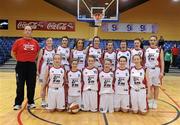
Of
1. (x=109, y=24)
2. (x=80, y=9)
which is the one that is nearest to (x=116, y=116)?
(x=80, y=9)

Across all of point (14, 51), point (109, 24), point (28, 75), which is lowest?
point (28, 75)

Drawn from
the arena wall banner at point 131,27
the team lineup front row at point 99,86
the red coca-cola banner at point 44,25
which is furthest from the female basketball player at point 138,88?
the red coca-cola banner at point 44,25

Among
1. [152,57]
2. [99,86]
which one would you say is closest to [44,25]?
[152,57]

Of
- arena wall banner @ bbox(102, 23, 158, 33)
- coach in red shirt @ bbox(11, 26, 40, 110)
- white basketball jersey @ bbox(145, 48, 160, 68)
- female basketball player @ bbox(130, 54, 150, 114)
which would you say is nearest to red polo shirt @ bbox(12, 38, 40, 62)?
coach in red shirt @ bbox(11, 26, 40, 110)

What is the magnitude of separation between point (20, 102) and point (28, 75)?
60 cm

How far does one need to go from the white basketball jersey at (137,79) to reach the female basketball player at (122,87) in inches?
4.2

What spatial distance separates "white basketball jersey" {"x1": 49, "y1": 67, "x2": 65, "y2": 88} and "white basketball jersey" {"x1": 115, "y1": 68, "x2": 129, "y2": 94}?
112 centimetres

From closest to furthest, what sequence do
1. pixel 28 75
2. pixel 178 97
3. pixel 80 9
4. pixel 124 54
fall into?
pixel 28 75, pixel 124 54, pixel 178 97, pixel 80 9

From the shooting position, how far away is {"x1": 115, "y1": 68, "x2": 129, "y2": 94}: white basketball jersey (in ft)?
22.5

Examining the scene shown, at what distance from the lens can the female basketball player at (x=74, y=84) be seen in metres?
6.85

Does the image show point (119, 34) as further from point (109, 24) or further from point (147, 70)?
point (147, 70)

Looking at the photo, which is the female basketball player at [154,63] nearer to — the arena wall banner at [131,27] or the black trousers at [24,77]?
the black trousers at [24,77]

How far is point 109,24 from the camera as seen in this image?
19828 millimetres

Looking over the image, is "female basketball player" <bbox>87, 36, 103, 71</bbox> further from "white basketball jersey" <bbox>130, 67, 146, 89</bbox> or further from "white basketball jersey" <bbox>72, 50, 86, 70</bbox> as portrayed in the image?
"white basketball jersey" <bbox>130, 67, 146, 89</bbox>
